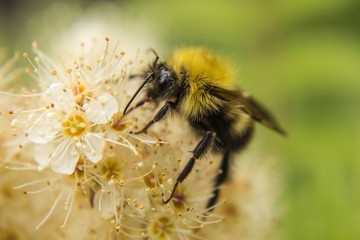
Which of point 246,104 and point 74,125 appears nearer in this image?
point 74,125

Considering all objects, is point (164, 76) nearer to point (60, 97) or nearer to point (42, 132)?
point (60, 97)

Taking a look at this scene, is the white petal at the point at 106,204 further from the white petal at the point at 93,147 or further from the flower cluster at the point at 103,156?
the white petal at the point at 93,147

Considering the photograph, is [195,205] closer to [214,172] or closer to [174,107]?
[214,172]

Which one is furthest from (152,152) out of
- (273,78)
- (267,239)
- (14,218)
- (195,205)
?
(273,78)

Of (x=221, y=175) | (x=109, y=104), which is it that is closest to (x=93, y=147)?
(x=109, y=104)

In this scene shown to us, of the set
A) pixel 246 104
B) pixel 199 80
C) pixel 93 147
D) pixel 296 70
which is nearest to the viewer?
pixel 93 147

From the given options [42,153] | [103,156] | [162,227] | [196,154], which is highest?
[196,154]

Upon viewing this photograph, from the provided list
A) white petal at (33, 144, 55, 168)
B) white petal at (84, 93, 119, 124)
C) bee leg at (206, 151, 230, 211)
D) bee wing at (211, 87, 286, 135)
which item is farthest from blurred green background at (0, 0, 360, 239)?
white petal at (33, 144, 55, 168)
